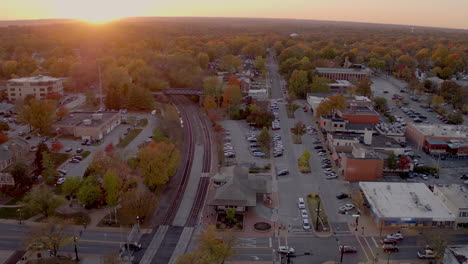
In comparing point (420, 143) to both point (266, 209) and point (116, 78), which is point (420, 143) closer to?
point (266, 209)

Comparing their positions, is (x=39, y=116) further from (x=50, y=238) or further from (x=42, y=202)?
(x=50, y=238)

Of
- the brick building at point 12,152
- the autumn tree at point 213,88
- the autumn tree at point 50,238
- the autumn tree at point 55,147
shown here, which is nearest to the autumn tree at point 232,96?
the autumn tree at point 213,88

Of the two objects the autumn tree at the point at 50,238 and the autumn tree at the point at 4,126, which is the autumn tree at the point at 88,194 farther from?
the autumn tree at the point at 4,126

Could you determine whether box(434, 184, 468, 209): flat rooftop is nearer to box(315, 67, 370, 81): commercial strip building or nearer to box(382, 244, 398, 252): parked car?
box(382, 244, 398, 252): parked car

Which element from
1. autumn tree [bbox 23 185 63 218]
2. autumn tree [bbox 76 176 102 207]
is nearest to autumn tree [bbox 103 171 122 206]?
autumn tree [bbox 76 176 102 207]

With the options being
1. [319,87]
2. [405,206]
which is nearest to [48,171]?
[405,206]

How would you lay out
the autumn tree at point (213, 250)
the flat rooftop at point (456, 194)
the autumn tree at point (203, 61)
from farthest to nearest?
1. the autumn tree at point (203, 61)
2. the flat rooftop at point (456, 194)
3. the autumn tree at point (213, 250)
